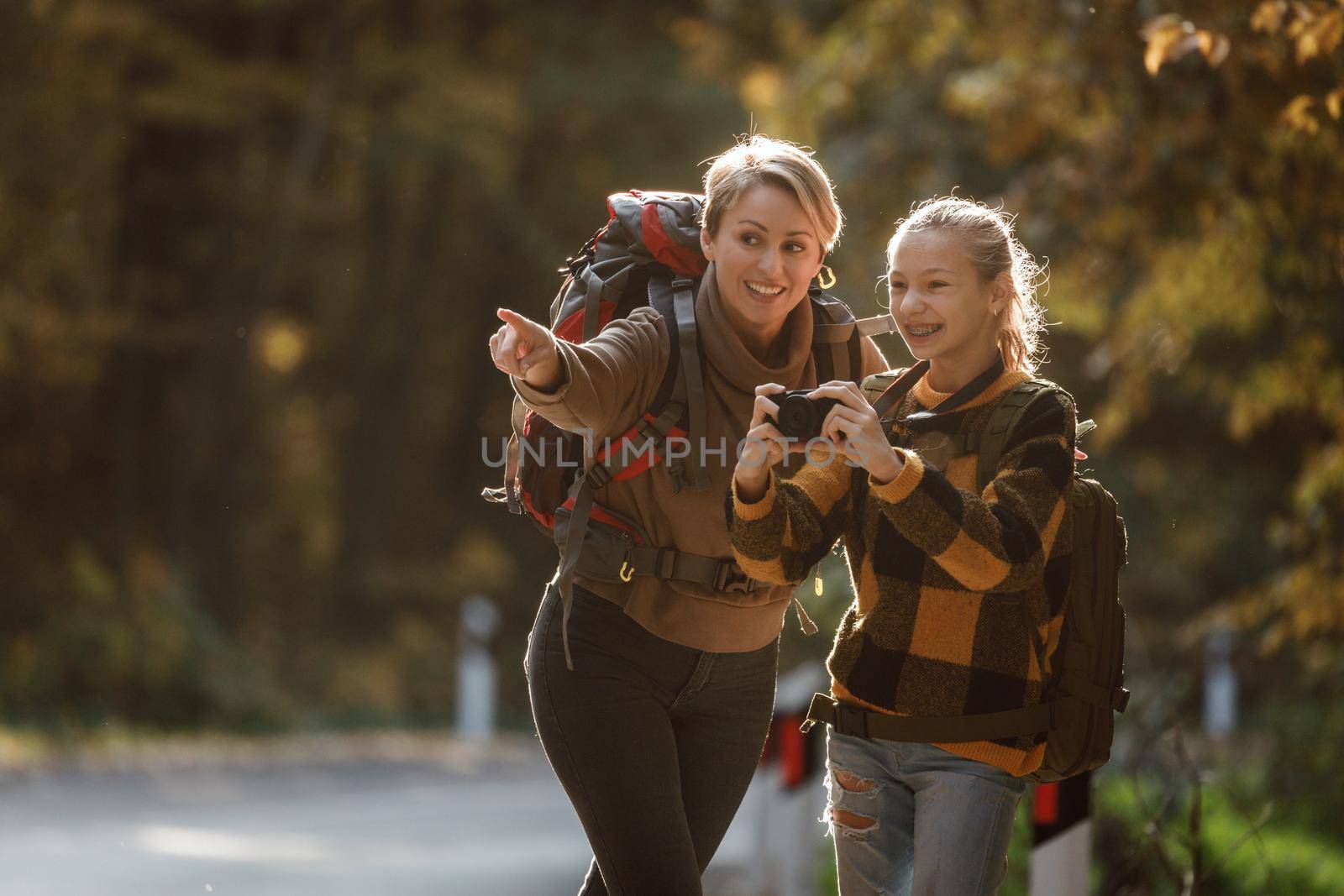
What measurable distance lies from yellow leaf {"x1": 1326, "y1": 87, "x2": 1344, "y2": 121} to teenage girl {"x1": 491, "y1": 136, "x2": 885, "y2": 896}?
72.9 inches

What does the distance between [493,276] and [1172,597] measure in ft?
30.1

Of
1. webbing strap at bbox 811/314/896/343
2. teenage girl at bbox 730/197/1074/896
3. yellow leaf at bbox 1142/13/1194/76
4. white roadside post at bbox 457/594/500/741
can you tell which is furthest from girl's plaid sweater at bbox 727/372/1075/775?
white roadside post at bbox 457/594/500/741

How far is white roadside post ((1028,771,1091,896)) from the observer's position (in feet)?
14.5

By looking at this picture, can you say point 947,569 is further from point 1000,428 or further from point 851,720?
point 851,720

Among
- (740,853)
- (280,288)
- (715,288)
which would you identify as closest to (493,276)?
(280,288)

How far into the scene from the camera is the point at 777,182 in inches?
135

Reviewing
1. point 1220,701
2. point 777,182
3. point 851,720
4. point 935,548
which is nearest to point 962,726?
point 851,720

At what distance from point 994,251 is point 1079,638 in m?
0.71

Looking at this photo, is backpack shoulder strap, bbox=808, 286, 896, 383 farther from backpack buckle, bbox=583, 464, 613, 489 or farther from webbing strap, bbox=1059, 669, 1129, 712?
webbing strap, bbox=1059, 669, 1129, 712

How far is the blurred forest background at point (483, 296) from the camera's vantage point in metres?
7.96

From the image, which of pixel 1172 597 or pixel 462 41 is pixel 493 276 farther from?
pixel 1172 597

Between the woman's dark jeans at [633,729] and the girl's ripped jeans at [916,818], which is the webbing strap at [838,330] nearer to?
the woman's dark jeans at [633,729]

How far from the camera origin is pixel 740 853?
10.0 meters

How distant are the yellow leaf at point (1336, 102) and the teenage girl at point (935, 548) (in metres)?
1.79
